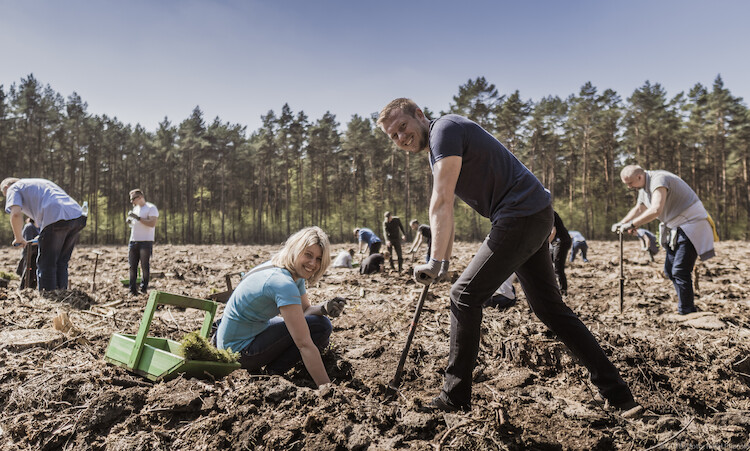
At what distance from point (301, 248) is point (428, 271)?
2.99 feet

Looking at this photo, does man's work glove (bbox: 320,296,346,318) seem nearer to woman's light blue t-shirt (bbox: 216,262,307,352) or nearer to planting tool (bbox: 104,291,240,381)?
woman's light blue t-shirt (bbox: 216,262,307,352)

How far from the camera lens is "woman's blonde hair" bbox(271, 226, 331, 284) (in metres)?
3.05

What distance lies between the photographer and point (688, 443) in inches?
89.8

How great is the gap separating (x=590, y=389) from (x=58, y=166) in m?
52.6

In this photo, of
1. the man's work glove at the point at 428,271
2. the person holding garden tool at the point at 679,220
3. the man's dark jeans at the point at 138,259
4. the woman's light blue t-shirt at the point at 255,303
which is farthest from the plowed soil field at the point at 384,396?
the man's dark jeans at the point at 138,259

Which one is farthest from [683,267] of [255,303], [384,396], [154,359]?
[154,359]

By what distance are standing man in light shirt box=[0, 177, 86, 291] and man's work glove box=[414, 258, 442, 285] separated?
5.48 m

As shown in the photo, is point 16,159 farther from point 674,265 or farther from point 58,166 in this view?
point 674,265

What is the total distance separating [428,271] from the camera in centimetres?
261

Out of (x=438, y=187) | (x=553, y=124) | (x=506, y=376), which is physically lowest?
(x=506, y=376)

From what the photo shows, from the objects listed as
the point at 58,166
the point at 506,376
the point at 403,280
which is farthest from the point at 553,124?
the point at 58,166

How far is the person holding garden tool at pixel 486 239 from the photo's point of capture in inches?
98.7

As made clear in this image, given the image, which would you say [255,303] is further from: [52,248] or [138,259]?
[138,259]

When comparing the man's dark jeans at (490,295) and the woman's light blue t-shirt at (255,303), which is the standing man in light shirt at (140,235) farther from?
the man's dark jeans at (490,295)
